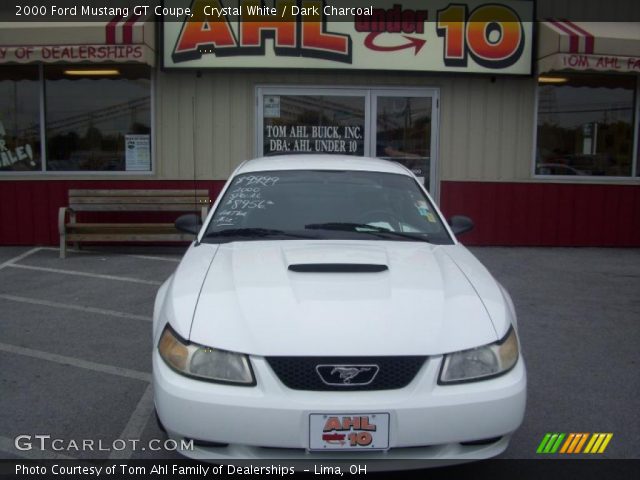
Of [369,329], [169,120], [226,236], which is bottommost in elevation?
[369,329]

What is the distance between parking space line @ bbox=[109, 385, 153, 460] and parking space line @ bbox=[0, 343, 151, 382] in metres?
0.34

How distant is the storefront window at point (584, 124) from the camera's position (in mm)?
10320

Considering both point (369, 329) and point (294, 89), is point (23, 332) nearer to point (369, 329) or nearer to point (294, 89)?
point (369, 329)

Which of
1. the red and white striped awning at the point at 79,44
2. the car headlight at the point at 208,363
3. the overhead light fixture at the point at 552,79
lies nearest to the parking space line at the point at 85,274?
the red and white striped awning at the point at 79,44

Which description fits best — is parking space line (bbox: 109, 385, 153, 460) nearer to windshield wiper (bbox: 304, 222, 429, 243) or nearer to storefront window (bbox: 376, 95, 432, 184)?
windshield wiper (bbox: 304, 222, 429, 243)

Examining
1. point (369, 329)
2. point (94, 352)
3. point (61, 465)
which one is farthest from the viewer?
point (94, 352)

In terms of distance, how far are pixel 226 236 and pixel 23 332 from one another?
269 centimetres

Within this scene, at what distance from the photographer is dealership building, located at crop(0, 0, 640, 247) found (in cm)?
974

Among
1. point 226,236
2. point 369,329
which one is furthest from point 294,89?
point 369,329

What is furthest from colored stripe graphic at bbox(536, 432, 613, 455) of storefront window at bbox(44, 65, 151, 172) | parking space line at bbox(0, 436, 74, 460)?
storefront window at bbox(44, 65, 151, 172)

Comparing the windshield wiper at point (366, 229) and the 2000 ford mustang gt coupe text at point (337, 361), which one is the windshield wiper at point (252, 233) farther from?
the 2000 ford mustang gt coupe text at point (337, 361)

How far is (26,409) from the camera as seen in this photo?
4.08 m

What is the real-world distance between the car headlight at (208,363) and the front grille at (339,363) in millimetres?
126

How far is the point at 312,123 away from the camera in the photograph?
399 inches
